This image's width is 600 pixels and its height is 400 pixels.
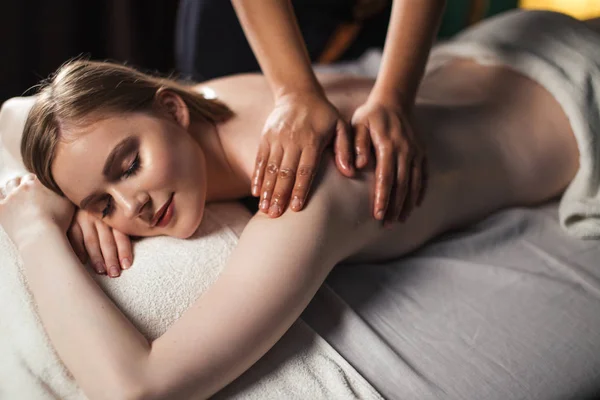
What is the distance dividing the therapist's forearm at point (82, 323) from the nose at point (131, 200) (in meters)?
0.10

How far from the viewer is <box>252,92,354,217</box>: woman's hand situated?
35.9 inches

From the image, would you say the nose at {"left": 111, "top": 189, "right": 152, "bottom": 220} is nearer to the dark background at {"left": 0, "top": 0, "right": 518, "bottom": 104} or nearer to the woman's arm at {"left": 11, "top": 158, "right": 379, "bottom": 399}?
the woman's arm at {"left": 11, "top": 158, "right": 379, "bottom": 399}

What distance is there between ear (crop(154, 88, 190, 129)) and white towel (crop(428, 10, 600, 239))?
25.9 inches

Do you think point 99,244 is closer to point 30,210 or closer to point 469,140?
point 30,210

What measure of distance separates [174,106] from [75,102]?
0.59 feet

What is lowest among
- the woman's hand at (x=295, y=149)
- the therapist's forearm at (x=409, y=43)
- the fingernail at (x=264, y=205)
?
the fingernail at (x=264, y=205)

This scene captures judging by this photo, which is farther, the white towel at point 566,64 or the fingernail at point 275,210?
the white towel at point 566,64

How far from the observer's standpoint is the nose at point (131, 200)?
94cm

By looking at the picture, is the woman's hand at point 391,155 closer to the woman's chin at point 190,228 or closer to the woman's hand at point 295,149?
the woman's hand at point 295,149

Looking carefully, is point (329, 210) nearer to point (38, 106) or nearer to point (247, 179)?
point (247, 179)

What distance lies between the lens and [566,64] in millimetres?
1241

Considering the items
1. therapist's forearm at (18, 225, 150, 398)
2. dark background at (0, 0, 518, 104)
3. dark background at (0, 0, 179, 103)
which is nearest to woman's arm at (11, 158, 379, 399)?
therapist's forearm at (18, 225, 150, 398)

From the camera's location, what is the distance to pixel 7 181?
3.51 feet

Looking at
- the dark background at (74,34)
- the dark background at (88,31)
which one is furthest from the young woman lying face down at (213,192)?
the dark background at (74,34)
